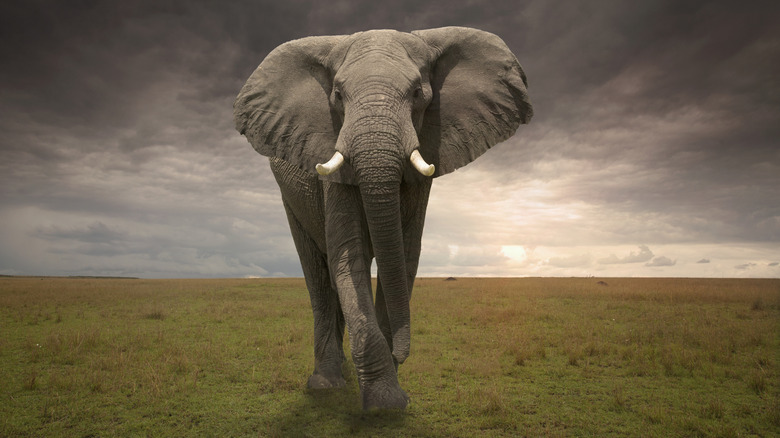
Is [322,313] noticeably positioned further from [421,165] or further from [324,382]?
[421,165]

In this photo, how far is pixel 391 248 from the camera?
205 inches

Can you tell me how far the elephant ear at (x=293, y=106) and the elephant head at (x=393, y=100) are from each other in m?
0.01

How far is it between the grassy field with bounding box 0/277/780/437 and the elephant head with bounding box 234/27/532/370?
1617mm

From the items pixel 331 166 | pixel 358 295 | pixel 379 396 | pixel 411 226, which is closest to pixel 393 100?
pixel 331 166

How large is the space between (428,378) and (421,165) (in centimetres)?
420

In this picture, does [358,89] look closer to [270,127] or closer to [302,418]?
[270,127]

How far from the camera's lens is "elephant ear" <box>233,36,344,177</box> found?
5.56 m

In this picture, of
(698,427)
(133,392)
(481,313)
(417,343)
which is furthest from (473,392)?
(481,313)

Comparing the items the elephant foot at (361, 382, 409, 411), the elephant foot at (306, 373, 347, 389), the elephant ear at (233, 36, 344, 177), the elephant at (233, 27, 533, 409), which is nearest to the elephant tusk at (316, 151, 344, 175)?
the elephant at (233, 27, 533, 409)

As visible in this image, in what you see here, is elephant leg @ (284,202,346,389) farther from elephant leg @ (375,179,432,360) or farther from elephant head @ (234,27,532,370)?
elephant head @ (234,27,532,370)

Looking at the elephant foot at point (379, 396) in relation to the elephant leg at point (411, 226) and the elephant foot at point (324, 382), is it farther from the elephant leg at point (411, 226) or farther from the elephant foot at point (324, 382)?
the elephant foot at point (324, 382)

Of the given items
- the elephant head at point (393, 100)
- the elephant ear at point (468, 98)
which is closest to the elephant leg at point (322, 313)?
the elephant head at point (393, 100)

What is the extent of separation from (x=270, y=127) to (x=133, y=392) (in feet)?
14.3

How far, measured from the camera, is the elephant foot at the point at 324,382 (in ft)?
23.1
